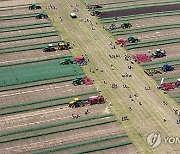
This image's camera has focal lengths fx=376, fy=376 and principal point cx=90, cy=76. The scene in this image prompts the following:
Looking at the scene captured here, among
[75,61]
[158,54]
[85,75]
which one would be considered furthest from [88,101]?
[158,54]

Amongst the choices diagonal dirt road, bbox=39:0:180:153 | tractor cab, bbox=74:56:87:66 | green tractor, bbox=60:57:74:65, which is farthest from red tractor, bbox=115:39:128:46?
green tractor, bbox=60:57:74:65

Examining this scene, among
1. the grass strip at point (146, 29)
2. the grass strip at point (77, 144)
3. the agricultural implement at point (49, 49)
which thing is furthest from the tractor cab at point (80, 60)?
the grass strip at point (77, 144)

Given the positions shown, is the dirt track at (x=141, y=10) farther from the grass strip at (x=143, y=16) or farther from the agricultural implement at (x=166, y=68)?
the agricultural implement at (x=166, y=68)

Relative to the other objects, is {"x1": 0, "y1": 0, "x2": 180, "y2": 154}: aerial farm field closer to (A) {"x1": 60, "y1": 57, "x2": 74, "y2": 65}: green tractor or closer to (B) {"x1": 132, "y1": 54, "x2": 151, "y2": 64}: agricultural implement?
(A) {"x1": 60, "y1": 57, "x2": 74, "y2": 65}: green tractor

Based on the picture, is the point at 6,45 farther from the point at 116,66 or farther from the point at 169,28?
the point at 169,28

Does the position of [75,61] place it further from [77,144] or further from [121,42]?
[77,144]

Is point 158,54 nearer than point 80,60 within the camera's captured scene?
No
